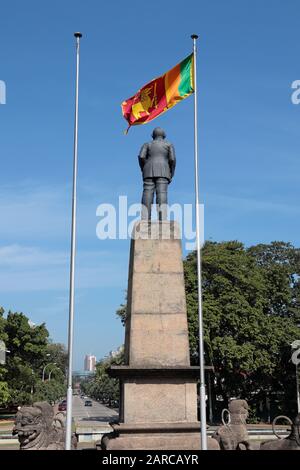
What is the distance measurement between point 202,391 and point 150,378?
1.27 meters

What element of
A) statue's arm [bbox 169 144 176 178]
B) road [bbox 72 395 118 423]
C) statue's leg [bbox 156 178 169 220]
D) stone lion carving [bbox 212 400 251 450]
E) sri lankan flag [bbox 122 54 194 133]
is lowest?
road [bbox 72 395 118 423]

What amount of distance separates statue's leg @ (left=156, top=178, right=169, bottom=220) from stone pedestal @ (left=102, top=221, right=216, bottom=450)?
1.78ft

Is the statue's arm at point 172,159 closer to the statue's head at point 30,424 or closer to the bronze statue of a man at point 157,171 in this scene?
the bronze statue of a man at point 157,171

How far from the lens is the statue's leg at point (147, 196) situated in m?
13.7

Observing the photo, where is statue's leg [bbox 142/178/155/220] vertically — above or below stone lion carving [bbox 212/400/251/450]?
above

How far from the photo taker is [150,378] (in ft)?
38.6

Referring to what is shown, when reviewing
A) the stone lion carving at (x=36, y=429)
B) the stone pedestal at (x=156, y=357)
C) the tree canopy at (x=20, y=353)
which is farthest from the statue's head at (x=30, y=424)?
the tree canopy at (x=20, y=353)

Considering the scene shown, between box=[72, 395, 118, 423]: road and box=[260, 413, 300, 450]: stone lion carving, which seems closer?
box=[260, 413, 300, 450]: stone lion carving

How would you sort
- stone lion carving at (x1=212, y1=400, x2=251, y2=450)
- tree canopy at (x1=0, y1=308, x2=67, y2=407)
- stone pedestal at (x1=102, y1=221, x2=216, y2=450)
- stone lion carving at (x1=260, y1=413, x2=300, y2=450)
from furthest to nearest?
1. tree canopy at (x1=0, y1=308, x2=67, y2=407)
2. stone lion carving at (x1=212, y1=400, x2=251, y2=450)
3. stone pedestal at (x1=102, y1=221, x2=216, y2=450)
4. stone lion carving at (x1=260, y1=413, x2=300, y2=450)

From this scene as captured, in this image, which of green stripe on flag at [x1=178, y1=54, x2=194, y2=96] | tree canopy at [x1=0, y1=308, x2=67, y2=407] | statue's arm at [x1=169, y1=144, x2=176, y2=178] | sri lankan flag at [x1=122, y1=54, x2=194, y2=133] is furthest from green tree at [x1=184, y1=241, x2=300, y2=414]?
green stripe on flag at [x1=178, y1=54, x2=194, y2=96]

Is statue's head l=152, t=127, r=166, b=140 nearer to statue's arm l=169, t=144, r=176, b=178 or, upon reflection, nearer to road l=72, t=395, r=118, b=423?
statue's arm l=169, t=144, r=176, b=178

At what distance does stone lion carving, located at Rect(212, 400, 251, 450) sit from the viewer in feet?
41.9
